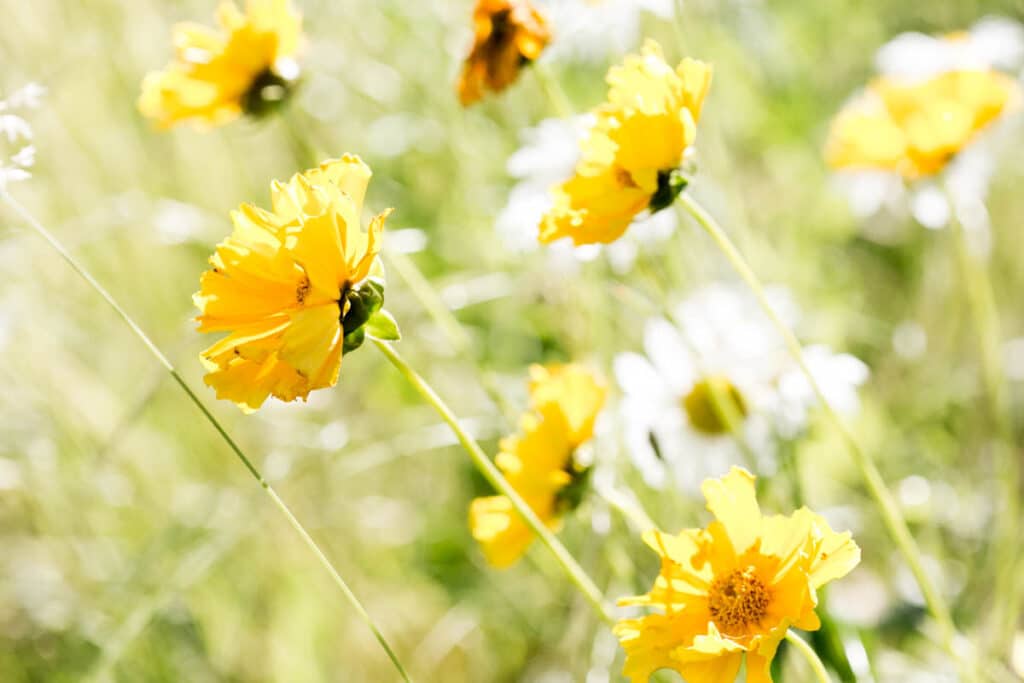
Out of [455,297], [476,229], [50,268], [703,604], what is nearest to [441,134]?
[476,229]

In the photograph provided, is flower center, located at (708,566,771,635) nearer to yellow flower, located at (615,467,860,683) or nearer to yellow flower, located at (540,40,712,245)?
yellow flower, located at (615,467,860,683)

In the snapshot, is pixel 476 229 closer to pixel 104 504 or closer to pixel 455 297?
pixel 455 297

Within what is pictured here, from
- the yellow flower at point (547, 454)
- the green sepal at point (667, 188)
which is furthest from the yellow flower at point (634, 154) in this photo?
the yellow flower at point (547, 454)

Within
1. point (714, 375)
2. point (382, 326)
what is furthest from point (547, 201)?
point (382, 326)

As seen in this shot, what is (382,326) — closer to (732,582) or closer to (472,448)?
(472,448)

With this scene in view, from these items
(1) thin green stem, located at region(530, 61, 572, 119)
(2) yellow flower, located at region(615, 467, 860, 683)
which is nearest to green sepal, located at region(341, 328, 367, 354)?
(2) yellow flower, located at region(615, 467, 860, 683)

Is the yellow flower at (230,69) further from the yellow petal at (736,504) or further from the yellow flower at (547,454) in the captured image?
the yellow petal at (736,504)
